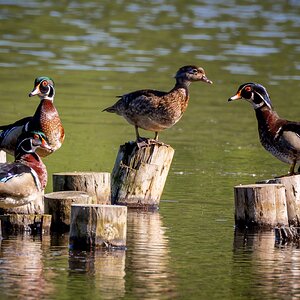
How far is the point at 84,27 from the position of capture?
34125 mm

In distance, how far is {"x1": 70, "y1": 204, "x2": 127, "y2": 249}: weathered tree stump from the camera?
11.4 metres

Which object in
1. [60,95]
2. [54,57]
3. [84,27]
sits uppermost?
[84,27]

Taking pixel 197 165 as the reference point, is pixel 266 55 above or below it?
above

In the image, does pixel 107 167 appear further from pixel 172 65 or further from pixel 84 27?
pixel 84 27

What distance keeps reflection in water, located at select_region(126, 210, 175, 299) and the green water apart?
0.05 feet

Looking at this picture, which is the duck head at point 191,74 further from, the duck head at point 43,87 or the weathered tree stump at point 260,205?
the weathered tree stump at point 260,205

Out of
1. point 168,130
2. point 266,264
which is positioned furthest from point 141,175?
point 168,130

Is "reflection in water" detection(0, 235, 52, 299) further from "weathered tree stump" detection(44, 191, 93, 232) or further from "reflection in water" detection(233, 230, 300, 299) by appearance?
"reflection in water" detection(233, 230, 300, 299)

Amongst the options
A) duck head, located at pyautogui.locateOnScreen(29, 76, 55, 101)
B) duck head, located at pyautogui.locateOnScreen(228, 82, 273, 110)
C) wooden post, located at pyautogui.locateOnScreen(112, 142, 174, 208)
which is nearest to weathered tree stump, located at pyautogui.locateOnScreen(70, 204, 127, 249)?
wooden post, located at pyautogui.locateOnScreen(112, 142, 174, 208)

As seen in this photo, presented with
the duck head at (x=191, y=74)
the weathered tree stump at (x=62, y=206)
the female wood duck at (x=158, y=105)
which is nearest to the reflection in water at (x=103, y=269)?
the weathered tree stump at (x=62, y=206)

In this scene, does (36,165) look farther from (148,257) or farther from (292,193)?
(292,193)

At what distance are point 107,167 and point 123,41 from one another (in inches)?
593

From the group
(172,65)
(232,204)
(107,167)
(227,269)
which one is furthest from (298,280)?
(172,65)

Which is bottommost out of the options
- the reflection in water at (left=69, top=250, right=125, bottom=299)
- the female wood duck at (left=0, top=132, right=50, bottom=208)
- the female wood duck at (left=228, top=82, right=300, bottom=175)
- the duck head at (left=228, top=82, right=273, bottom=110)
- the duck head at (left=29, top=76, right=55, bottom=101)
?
the reflection in water at (left=69, top=250, right=125, bottom=299)
